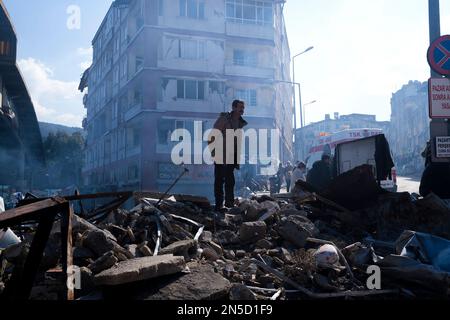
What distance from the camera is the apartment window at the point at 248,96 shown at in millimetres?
29828

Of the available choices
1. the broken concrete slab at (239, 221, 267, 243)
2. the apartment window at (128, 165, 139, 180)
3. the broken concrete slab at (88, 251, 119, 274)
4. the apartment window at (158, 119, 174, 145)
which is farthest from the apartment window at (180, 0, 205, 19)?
the broken concrete slab at (88, 251, 119, 274)

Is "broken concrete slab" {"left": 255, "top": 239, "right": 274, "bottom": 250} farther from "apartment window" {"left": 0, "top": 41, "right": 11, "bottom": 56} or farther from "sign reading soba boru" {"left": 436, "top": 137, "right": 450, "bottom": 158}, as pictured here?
"apartment window" {"left": 0, "top": 41, "right": 11, "bottom": 56}

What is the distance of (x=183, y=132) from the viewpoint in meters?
27.4

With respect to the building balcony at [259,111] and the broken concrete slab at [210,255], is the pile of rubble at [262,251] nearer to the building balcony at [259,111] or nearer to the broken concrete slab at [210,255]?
the broken concrete slab at [210,255]

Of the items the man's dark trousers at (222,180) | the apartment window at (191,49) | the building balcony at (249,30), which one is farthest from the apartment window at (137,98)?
the man's dark trousers at (222,180)

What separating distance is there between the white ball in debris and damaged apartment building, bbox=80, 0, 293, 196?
21.6 m

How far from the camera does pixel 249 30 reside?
29.7 meters

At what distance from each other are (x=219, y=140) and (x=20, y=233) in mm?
3278

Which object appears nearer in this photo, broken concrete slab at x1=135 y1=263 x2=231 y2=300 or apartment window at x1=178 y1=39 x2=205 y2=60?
broken concrete slab at x1=135 y1=263 x2=231 y2=300

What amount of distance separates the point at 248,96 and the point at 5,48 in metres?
17.5

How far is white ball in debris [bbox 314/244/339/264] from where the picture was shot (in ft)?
12.6

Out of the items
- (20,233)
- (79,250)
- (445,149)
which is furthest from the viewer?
(445,149)

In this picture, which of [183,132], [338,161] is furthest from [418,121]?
[338,161]
